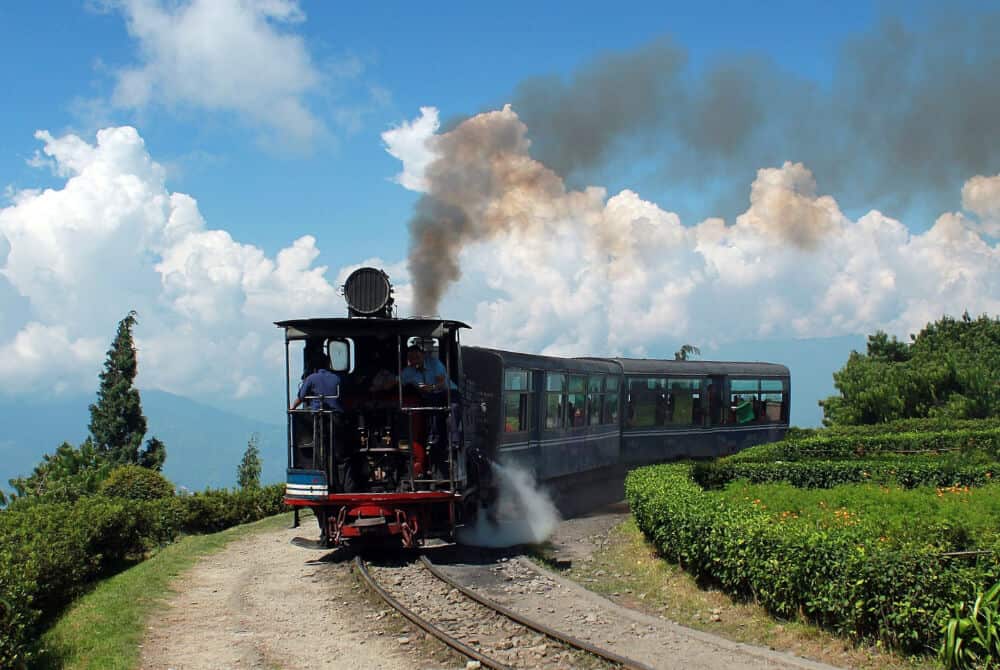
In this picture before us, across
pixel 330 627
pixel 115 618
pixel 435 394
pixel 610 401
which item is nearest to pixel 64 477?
pixel 435 394

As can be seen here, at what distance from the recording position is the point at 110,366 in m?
44.3

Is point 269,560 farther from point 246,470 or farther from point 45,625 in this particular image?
point 246,470

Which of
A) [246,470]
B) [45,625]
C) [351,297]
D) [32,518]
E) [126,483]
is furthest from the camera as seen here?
[246,470]

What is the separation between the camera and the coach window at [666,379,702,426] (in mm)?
26453

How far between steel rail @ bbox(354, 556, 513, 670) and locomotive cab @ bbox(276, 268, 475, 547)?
1028mm

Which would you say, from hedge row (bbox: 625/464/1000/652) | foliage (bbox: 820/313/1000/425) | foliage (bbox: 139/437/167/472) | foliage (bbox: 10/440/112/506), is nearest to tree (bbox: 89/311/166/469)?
foliage (bbox: 139/437/167/472)

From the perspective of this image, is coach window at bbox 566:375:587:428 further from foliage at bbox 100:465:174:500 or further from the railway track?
foliage at bbox 100:465:174:500

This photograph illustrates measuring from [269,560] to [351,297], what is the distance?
439 centimetres

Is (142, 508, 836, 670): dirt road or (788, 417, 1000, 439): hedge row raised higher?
(788, 417, 1000, 439): hedge row

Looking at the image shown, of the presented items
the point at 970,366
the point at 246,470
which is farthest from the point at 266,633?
the point at 246,470

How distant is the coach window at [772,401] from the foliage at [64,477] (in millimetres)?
19465

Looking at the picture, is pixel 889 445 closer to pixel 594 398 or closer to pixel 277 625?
pixel 594 398

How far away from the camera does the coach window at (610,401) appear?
940 inches

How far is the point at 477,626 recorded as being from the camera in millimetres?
9852
